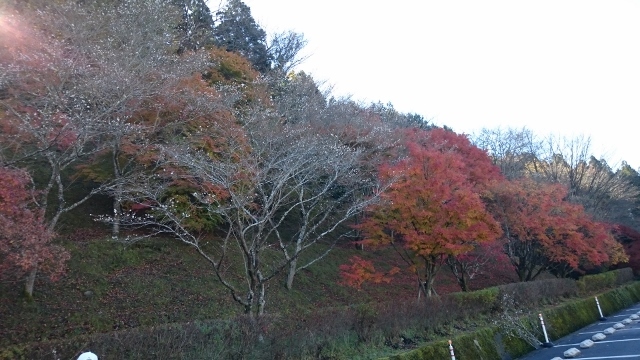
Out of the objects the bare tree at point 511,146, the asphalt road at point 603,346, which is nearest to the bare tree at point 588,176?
the bare tree at point 511,146

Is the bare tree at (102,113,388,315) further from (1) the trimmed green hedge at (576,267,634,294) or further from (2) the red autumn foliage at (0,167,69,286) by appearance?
(1) the trimmed green hedge at (576,267,634,294)

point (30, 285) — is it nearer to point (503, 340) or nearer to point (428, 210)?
point (428, 210)

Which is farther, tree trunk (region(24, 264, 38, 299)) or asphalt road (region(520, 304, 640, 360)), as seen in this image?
tree trunk (region(24, 264, 38, 299))

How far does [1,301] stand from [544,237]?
20395mm

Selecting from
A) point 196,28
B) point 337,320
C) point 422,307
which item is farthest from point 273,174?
point 196,28

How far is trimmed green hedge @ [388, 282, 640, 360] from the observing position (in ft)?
37.0

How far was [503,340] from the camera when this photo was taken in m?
14.2

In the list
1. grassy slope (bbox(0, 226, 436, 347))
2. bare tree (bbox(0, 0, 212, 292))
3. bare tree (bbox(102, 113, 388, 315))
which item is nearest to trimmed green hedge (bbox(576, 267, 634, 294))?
grassy slope (bbox(0, 226, 436, 347))

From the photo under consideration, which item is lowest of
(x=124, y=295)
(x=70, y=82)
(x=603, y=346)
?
(x=603, y=346)

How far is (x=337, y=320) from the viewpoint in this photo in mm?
12031

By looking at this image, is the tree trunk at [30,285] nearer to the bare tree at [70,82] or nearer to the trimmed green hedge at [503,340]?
the bare tree at [70,82]

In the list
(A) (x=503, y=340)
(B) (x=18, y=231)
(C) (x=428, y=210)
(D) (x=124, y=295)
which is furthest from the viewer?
(C) (x=428, y=210)

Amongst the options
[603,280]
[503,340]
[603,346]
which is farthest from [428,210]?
[603,280]

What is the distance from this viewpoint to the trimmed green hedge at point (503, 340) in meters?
11.3
